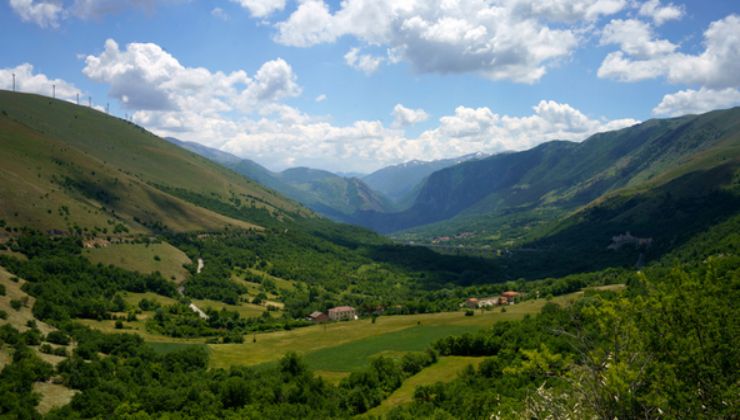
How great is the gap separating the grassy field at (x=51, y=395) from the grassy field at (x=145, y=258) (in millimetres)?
88323

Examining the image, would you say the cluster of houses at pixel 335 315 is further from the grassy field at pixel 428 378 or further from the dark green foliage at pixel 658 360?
the dark green foliage at pixel 658 360

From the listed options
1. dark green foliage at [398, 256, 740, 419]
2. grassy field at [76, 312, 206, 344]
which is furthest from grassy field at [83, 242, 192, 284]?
dark green foliage at [398, 256, 740, 419]

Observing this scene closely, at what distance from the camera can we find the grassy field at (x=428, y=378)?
2482 inches

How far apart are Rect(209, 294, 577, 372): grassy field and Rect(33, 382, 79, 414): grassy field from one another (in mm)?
28350

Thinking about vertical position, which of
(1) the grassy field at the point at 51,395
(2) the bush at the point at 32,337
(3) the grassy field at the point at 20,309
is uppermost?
(3) the grassy field at the point at 20,309

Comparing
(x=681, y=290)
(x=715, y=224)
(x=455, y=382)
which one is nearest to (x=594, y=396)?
(x=681, y=290)

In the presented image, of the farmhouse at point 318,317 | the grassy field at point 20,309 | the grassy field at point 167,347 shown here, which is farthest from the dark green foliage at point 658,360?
the farmhouse at point 318,317

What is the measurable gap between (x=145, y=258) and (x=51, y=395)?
104m

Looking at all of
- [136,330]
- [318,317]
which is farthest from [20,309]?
[318,317]

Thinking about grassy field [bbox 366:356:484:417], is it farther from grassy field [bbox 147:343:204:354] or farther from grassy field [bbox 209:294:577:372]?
grassy field [bbox 147:343:204:354]

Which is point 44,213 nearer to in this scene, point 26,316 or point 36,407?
point 26,316

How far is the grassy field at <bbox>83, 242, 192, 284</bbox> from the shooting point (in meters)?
146

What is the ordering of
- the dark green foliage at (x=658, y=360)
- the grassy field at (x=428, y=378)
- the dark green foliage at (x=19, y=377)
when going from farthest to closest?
the grassy field at (x=428, y=378) < the dark green foliage at (x=19, y=377) < the dark green foliage at (x=658, y=360)

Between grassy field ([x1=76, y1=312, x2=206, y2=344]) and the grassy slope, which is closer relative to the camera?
the grassy slope
